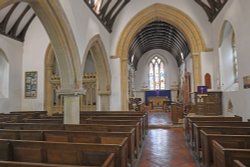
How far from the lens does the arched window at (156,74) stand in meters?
25.0

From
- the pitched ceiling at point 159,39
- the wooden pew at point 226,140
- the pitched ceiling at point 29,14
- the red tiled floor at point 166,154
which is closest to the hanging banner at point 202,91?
the red tiled floor at point 166,154

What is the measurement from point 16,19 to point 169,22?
758 centimetres

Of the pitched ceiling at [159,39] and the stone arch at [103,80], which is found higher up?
the pitched ceiling at [159,39]

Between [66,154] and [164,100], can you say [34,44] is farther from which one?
[164,100]

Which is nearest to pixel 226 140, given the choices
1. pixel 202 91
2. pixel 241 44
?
pixel 241 44

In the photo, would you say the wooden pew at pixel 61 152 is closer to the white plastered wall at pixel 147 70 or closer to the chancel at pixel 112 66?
the chancel at pixel 112 66

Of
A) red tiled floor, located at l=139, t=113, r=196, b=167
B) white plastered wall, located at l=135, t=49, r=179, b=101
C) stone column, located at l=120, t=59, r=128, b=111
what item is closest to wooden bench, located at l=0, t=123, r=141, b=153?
red tiled floor, located at l=139, t=113, r=196, b=167

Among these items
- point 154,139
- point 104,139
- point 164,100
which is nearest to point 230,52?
point 154,139

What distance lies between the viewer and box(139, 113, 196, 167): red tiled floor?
15.5 ft

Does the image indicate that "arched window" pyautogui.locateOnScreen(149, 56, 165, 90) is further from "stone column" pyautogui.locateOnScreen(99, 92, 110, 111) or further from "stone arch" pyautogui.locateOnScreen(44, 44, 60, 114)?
"stone arch" pyautogui.locateOnScreen(44, 44, 60, 114)

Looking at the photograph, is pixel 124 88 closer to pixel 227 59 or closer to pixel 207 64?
pixel 207 64

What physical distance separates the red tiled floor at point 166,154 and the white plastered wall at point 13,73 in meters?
7.25

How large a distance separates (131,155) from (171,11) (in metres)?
9.16

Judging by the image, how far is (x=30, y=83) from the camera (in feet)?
→ 37.9
